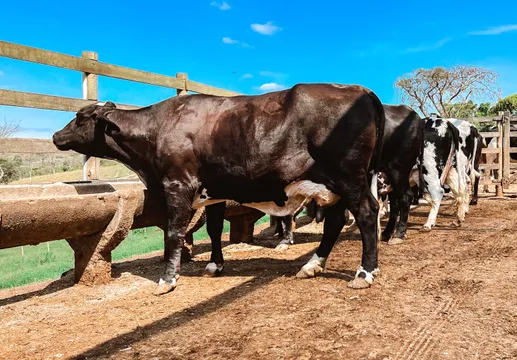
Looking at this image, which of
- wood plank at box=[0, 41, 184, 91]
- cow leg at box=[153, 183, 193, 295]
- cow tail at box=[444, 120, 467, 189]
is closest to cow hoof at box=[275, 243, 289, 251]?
cow leg at box=[153, 183, 193, 295]

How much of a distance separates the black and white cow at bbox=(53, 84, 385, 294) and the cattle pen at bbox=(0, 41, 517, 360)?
406 mm

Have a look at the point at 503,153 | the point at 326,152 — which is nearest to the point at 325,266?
the point at 326,152

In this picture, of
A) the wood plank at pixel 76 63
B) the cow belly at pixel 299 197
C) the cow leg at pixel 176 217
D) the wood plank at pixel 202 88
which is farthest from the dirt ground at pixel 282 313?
the wood plank at pixel 202 88

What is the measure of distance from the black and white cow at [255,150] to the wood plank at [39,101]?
0.45 m

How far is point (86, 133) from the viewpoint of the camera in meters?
5.37

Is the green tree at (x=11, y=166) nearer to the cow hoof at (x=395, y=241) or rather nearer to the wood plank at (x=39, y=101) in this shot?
the wood plank at (x=39, y=101)

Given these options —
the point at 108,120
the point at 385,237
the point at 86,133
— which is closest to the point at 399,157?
the point at 385,237

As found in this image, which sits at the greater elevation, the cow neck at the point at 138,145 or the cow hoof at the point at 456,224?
the cow neck at the point at 138,145

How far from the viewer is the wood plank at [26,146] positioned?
5279 millimetres

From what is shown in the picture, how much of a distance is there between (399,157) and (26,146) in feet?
17.5

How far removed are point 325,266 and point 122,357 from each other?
2.98 m

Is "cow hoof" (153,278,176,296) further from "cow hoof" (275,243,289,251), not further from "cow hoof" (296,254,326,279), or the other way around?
"cow hoof" (275,243,289,251)

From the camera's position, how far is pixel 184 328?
3.46m

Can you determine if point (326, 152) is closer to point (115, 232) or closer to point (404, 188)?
point (115, 232)
